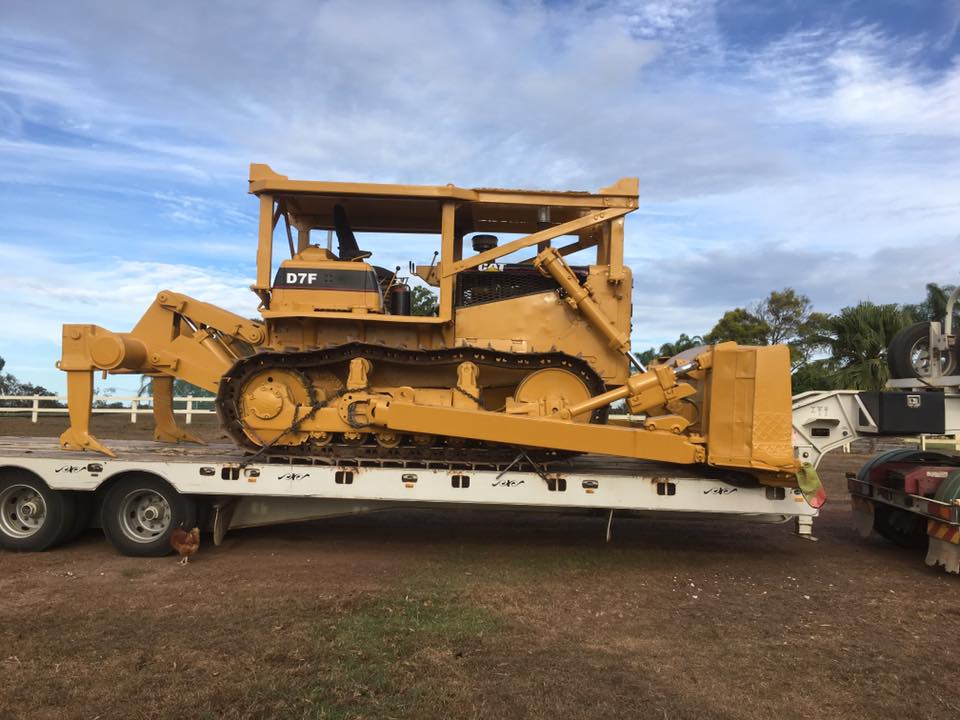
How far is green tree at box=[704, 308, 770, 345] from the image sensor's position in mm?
28734

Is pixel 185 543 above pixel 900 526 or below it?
below

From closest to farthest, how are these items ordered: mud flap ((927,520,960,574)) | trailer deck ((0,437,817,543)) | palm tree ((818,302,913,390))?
trailer deck ((0,437,817,543)) < mud flap ((927,520,960,574)) < palm tree ((818,302,913,390))

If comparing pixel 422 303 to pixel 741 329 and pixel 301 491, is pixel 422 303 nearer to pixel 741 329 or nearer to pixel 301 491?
pixel 301 491

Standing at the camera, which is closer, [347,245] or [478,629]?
[478,629]

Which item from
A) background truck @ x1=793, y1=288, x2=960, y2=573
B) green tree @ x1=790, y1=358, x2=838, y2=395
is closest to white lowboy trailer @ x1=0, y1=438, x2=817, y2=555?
background truck @ x1=793, y1=288, x2=960, y2=573

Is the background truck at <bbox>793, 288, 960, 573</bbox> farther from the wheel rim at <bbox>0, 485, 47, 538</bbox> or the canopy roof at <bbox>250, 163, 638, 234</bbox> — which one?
the wheel rim at <bbox>0, 485, 47, 538</bbox>

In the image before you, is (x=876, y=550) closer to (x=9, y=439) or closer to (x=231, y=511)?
(x=231, y=511)

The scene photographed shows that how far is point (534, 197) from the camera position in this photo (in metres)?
7.18

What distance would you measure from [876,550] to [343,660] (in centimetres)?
637

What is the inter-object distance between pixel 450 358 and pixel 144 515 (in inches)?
133

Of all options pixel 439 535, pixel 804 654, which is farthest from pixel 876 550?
pixel 439 535

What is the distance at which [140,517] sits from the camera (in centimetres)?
650

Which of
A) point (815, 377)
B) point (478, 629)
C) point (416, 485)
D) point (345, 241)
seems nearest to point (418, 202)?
point (345, 241)

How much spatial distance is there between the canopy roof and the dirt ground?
3660 millimetres
